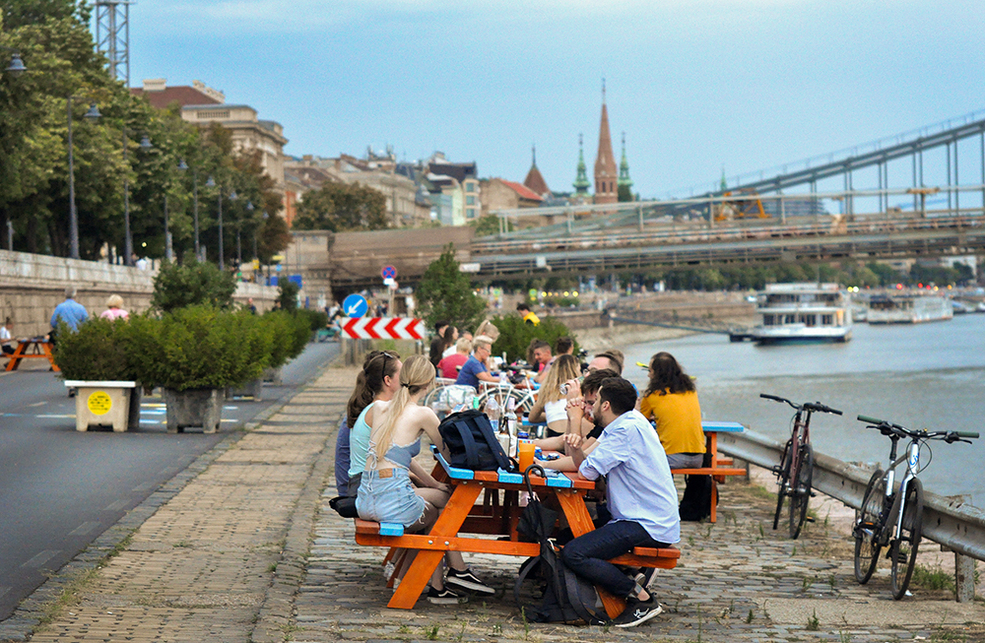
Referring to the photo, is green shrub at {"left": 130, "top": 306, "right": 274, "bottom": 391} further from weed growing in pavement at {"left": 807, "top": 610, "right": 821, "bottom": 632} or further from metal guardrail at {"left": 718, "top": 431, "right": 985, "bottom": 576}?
weed growing in pavement at {"left": 807, "top": 610, "right": 821, "bottom": 632}

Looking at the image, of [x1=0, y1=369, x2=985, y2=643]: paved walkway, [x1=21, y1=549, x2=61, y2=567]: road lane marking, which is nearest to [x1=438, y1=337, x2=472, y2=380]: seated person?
[x1=0, y1=369, x2=985, y2=643]: paved walkway

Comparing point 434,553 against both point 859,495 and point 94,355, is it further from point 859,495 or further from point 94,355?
point 94,355

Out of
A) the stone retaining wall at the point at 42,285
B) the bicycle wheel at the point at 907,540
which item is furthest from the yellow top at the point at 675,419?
the stone retaining wall at the point at 42,285

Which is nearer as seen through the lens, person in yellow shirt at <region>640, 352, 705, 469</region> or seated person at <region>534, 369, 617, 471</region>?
seated person at <region>534, 369, 617, 471</region>

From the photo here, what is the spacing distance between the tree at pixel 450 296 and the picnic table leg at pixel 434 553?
2337 cm

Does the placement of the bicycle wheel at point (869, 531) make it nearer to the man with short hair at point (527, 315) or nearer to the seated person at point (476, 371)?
the seated person at point (476, 371)

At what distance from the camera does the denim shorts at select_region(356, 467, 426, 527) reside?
6.89m

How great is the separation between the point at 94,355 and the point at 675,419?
7.66 meters

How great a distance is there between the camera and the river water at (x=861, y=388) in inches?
990

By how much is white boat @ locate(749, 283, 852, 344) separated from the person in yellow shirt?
89244 mm

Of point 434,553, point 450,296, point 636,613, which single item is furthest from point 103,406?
point 450,296

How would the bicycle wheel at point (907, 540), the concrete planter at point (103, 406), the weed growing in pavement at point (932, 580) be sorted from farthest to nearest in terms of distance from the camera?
the concrete planter at point (103, 406) → the weed growing in pavement at point (932, 580) → the bicycle wheel at point (907, 540)

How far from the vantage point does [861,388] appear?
5094 centimetres

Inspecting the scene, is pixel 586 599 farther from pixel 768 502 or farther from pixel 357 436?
pixel 768 502
